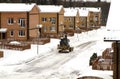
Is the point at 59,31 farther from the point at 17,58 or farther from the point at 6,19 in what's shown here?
the point at 17,58

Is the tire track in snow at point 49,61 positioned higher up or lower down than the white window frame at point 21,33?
lower down

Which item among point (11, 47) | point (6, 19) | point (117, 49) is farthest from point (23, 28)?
point (117, 49)

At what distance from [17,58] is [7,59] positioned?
55.9 inches

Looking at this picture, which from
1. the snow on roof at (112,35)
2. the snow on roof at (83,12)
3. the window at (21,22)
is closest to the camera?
the snow on roof at (112,35)

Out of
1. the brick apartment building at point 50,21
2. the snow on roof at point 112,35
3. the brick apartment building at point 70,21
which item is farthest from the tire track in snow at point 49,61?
the brick apartment building at point 70,21

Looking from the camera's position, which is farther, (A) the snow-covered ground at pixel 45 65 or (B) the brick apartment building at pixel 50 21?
(B) the brick apartment building at pixel 50 21

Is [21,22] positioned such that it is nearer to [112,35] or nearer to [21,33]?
[21,33]

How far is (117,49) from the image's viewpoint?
59.9 feet

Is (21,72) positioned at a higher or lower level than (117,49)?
lower

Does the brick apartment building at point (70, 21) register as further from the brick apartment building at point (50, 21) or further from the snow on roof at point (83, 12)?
the brick apartment building at point (50, 21)

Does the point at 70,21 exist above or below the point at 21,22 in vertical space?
below

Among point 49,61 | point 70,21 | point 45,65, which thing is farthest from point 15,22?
point 70,21

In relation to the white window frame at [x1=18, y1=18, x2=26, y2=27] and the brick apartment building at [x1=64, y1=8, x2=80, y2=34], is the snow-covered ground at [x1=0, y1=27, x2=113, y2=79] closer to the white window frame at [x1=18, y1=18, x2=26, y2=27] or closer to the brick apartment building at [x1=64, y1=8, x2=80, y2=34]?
the white window frame at [x1=18, y1=18, x2=26, y2=27]

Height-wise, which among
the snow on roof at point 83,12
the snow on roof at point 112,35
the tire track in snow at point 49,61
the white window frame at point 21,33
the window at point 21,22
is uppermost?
the snow on roof at point 112,35
